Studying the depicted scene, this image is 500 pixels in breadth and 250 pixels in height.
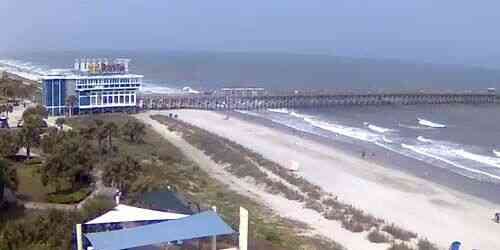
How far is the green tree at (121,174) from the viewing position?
92.4 feet

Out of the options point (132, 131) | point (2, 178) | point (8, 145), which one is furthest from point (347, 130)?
point (2, 178)

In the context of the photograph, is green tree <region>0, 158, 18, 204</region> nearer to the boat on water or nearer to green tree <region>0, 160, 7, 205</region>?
green tree <region>0, 160, 7, 205</region>

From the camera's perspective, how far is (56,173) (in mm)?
29312

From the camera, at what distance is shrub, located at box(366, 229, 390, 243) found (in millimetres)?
26789

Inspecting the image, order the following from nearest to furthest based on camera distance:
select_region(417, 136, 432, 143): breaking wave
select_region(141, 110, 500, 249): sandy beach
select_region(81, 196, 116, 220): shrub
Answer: select_region(81, 196, 116, 220): shrub
select_region(141, 110, 500, 249): sandy beach
select_region(417, 136, 432, 143): breaking wave

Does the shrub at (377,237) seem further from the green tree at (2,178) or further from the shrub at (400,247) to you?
the green tree at (2,178)

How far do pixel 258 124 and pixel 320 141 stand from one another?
1086 centimetres

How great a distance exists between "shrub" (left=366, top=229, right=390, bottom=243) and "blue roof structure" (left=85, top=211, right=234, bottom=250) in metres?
9.16

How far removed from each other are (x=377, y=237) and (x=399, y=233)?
1.51 metres

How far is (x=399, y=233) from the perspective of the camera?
91.7 ft

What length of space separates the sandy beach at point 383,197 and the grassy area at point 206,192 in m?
1.34

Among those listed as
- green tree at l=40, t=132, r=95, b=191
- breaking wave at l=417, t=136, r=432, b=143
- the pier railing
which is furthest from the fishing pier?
green tree at l=40, t=132, r=95, b=191

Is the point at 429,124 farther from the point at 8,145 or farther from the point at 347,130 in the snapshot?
the point at 8,145

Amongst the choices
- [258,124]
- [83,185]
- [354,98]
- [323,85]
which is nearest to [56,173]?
[83,185]
